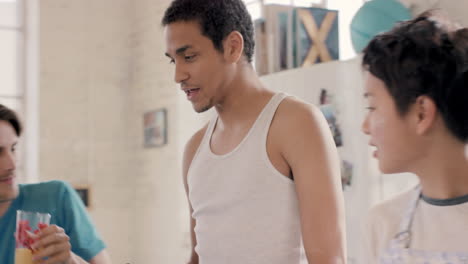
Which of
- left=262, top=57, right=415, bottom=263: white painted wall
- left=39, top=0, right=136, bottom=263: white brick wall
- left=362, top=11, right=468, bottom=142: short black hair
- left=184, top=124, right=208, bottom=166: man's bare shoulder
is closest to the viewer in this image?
left=362, top=11, right=468, bottom=142: short black hair

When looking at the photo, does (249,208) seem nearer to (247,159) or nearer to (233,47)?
(247,159)

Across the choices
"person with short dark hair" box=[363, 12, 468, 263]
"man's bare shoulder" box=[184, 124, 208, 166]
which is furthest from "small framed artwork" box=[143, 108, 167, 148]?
"person with short dark hair" box=[363, 12, 468, 263]

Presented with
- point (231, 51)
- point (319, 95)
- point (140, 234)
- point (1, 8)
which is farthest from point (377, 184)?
point (1, 8)

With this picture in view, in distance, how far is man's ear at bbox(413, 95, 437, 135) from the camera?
4.01 feet

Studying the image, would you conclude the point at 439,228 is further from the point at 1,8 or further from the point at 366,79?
the point at 1,8

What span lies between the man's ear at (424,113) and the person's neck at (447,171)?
45mm

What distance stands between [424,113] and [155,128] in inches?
158

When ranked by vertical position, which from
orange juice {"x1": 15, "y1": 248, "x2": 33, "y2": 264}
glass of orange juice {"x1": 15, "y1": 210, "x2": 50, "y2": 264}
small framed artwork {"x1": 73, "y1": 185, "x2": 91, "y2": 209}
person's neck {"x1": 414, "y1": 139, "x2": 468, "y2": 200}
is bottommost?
small framed artwork {"x1": 73, "y1": 185, "x2": 91, "y2": 209}

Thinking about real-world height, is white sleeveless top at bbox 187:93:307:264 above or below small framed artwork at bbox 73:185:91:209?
above

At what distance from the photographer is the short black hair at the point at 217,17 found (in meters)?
1.66

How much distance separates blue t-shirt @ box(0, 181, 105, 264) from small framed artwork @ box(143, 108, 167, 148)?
291 cm

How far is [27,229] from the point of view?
1567 mm

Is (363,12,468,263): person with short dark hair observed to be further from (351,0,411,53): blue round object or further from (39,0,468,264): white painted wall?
(39,0,468,264): white painted wall

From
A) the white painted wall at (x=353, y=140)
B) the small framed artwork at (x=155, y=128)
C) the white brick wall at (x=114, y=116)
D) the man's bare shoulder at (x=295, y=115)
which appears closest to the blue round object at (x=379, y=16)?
the white painted wall at (x=353, y=140)
